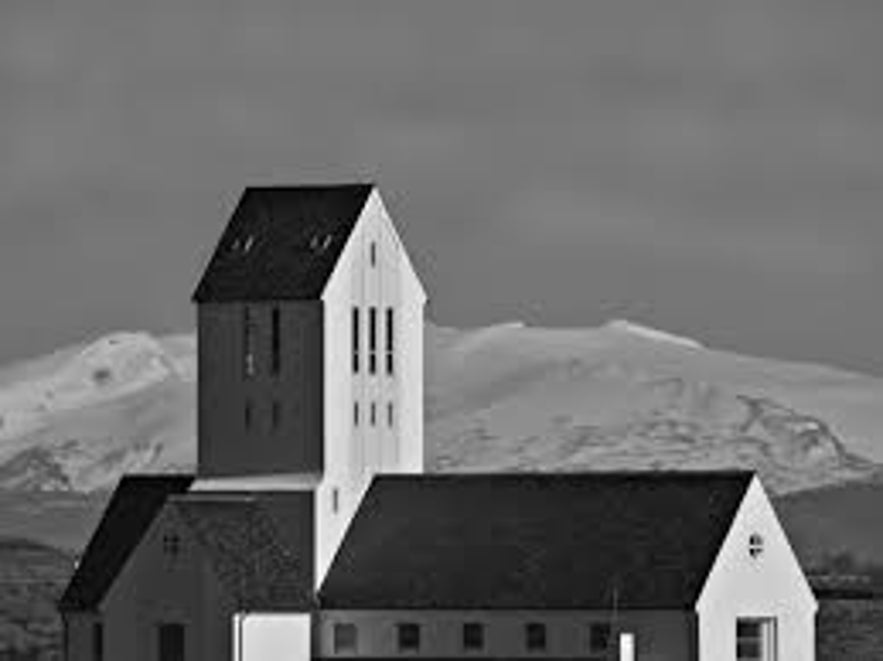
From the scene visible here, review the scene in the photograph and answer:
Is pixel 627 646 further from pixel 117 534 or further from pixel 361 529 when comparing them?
pixel 117 534

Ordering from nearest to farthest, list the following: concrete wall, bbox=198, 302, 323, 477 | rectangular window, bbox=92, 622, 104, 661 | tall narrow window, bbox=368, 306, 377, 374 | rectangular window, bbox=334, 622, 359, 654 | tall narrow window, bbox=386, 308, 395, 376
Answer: rectangular window, bbox=334, 622, 359, 654, rectangular window, bbox=92, 622, 104, 661, concrete wall, bbox=198, 302, 323, 477, tall narrow window, bbox=368, 306, 377, 374, tall narrow window, bbox=386, 308, 395, 376

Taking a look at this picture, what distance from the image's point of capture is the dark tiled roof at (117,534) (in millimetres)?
116625

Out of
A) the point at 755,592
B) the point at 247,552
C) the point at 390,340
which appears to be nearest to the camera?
the point at 755,592

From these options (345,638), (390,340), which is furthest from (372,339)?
(345,638)

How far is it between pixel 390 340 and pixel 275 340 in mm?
3190

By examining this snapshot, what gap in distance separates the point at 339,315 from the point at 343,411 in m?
2.18

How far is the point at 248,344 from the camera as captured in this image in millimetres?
116688

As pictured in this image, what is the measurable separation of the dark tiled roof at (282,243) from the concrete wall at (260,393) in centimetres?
40

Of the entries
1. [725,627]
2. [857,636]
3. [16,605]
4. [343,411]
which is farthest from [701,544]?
[16,605]

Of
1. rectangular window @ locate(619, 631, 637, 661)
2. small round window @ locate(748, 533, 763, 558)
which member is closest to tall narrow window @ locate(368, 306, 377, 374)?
small round window @ locate(748, 533, 763, 558)

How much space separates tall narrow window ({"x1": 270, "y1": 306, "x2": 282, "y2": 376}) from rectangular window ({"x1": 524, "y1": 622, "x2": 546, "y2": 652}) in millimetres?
8652

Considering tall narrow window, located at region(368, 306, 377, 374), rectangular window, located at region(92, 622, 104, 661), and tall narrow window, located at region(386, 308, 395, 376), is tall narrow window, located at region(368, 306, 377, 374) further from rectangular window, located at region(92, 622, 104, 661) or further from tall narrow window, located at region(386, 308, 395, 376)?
rectangular window, located at region(92, 622, 104, 661)

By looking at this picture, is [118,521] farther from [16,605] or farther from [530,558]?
[16,605]

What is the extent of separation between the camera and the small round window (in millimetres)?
113000
